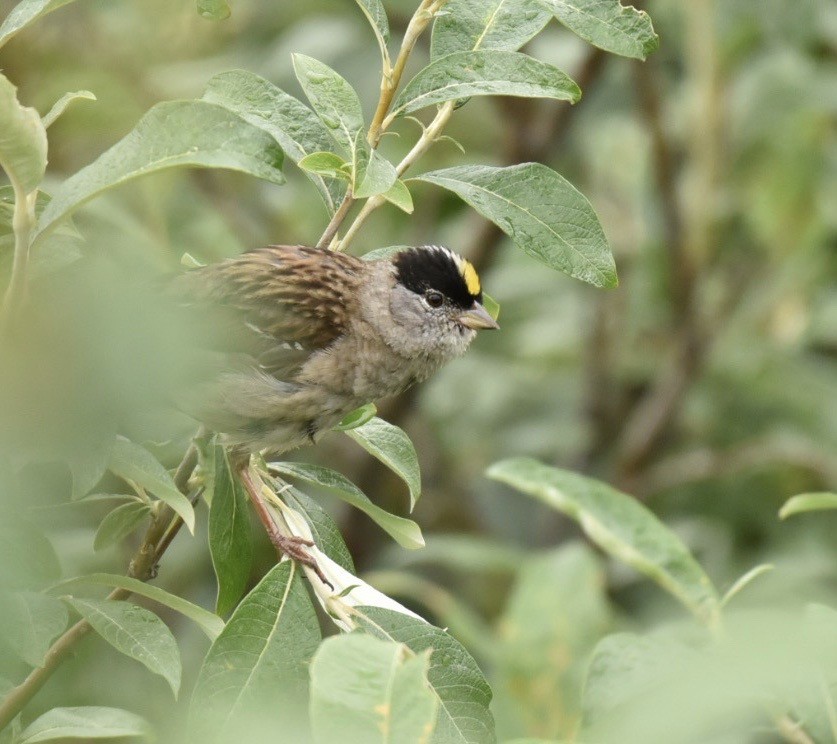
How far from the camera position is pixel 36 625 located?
1672 millimetres

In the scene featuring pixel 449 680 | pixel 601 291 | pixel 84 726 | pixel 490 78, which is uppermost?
pixel 490 78

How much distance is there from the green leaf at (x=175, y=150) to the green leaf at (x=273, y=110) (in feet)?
1.23

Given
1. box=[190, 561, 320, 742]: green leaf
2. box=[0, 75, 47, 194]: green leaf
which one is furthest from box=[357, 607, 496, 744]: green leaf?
box=[0, 75, 47, 194]: green leaf

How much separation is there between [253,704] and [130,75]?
133 inches

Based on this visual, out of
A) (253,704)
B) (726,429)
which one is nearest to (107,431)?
(253,704)

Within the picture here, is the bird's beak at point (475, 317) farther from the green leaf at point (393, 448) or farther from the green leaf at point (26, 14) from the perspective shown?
the green leaf at point (26, 14)

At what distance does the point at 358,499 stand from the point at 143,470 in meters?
0.49

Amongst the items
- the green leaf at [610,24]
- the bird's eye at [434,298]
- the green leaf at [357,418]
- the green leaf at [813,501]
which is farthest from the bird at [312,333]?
the green leaf at [813,501]

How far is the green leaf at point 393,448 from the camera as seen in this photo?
2.20 m

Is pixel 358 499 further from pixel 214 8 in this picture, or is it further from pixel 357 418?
pixel 214 8

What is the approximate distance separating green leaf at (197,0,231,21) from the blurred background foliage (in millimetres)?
2075

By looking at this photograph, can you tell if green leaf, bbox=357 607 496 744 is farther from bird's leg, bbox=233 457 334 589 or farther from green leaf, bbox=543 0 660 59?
green leaf, bbox=543 0 660 59

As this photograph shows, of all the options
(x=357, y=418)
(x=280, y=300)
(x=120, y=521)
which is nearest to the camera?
(x=120, y=521)

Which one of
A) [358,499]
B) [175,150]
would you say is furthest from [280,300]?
[175,150]
